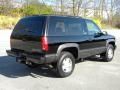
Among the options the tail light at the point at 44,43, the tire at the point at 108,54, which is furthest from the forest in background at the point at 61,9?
the tail light at the point at 44,43

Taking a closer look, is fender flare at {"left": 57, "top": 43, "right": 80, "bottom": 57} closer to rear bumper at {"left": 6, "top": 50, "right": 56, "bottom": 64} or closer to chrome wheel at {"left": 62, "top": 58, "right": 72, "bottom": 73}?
rear bumper at {"left": 6, "top": 50, "right": 56, "bottom": 64}

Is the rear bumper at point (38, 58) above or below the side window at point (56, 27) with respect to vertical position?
below

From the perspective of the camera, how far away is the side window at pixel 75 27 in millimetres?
8226

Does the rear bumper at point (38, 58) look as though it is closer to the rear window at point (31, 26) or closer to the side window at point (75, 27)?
the rear window at point (31, 26)

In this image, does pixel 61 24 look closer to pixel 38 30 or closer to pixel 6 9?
pixel 38 30

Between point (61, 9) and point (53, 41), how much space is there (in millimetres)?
29979

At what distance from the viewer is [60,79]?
25.2ft

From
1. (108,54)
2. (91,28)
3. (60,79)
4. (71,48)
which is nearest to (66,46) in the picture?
(71,48)

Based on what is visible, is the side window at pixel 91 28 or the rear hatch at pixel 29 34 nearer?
the rear hatch at pixel 29 34

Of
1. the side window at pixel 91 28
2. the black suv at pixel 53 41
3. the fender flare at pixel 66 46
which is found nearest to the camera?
the black suv at pixel 53 41

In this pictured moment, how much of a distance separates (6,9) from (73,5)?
35.7 feet

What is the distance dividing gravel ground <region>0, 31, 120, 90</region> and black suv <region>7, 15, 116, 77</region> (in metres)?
0.42

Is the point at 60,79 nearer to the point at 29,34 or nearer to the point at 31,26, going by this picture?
the point at 29,34

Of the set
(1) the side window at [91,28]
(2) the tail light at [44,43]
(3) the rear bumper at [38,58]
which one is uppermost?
(1) the side window at [91,28]
